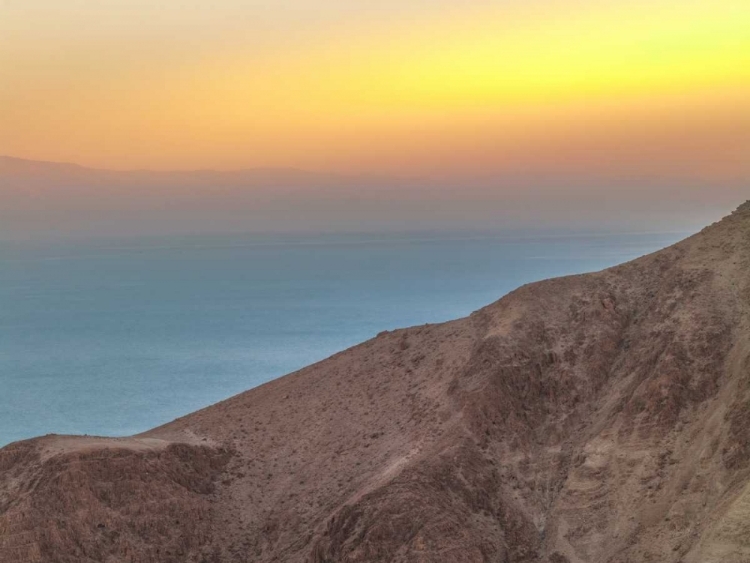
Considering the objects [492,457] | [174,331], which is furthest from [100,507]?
[174,331]

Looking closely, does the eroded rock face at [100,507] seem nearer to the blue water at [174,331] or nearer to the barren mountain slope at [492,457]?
the barren mountain slope at [492,457]

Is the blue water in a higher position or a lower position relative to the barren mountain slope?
higher

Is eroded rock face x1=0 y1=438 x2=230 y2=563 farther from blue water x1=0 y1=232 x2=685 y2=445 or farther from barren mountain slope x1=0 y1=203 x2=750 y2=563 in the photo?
blue water x1=0 y1=232 x2=685 y2=445

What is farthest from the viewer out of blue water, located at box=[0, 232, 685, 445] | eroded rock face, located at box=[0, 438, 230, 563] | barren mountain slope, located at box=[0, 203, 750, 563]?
blue water, located at box=[0, 232, 685, 445]

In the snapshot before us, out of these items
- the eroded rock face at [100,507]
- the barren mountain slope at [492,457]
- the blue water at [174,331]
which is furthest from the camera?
the blue water at [174,331]

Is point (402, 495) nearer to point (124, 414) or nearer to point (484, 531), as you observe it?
point (484, 531)

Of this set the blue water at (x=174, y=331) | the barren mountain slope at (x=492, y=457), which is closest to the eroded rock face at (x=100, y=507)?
the barren mountain slope at (x=492, y=457)

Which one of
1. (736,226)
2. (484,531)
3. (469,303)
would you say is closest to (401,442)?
(484,531)

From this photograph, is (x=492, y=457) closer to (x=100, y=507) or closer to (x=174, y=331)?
(x=100, y=507)

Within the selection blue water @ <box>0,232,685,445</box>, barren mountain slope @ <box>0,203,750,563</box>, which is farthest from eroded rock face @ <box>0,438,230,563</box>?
blue water @ <box>0,232,685,445</box>
